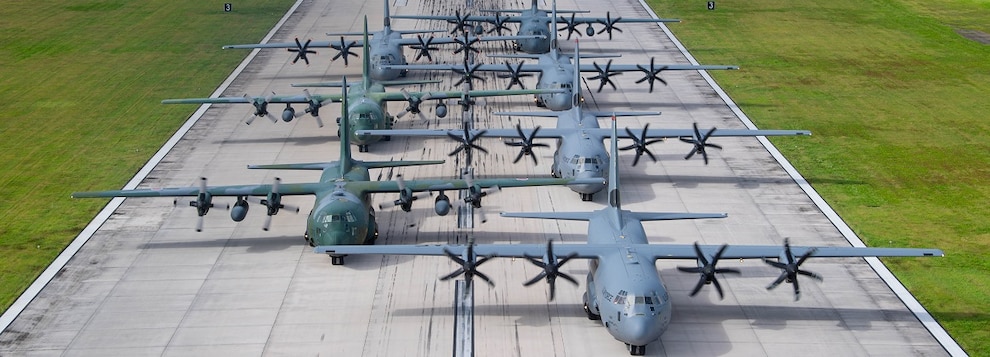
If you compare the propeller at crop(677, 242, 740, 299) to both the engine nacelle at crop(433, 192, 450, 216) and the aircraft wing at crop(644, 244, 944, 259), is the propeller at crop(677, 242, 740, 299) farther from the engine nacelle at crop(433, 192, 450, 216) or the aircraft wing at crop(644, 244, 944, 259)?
the engine nacelle at crop(433, 192, 450, 216)

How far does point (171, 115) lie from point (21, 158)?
527 inches

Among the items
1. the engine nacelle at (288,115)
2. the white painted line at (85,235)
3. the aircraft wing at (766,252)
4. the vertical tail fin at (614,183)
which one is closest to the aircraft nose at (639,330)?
the aircraft wing at (766,252)

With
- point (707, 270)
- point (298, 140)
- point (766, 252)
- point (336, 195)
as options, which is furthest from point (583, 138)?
point (298, 140)

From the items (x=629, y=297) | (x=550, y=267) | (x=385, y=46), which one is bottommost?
(x=629, y=297)

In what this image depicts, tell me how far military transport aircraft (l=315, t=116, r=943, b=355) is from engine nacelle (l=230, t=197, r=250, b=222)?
10.1 meters

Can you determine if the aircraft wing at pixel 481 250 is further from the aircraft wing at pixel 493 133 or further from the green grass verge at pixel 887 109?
the aircraft wing at pixel 493 133

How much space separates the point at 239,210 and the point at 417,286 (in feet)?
33.2

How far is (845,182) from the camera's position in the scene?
2670 inches

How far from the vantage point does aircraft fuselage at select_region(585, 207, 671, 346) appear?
42.7 metres

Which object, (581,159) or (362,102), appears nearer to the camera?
(581,159)

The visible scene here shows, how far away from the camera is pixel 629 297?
4297 centimetres

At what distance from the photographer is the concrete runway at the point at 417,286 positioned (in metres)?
46.4

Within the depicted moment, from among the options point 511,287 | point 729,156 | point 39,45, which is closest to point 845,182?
point 729,156

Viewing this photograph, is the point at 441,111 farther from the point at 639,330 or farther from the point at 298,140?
the point at 639,330
